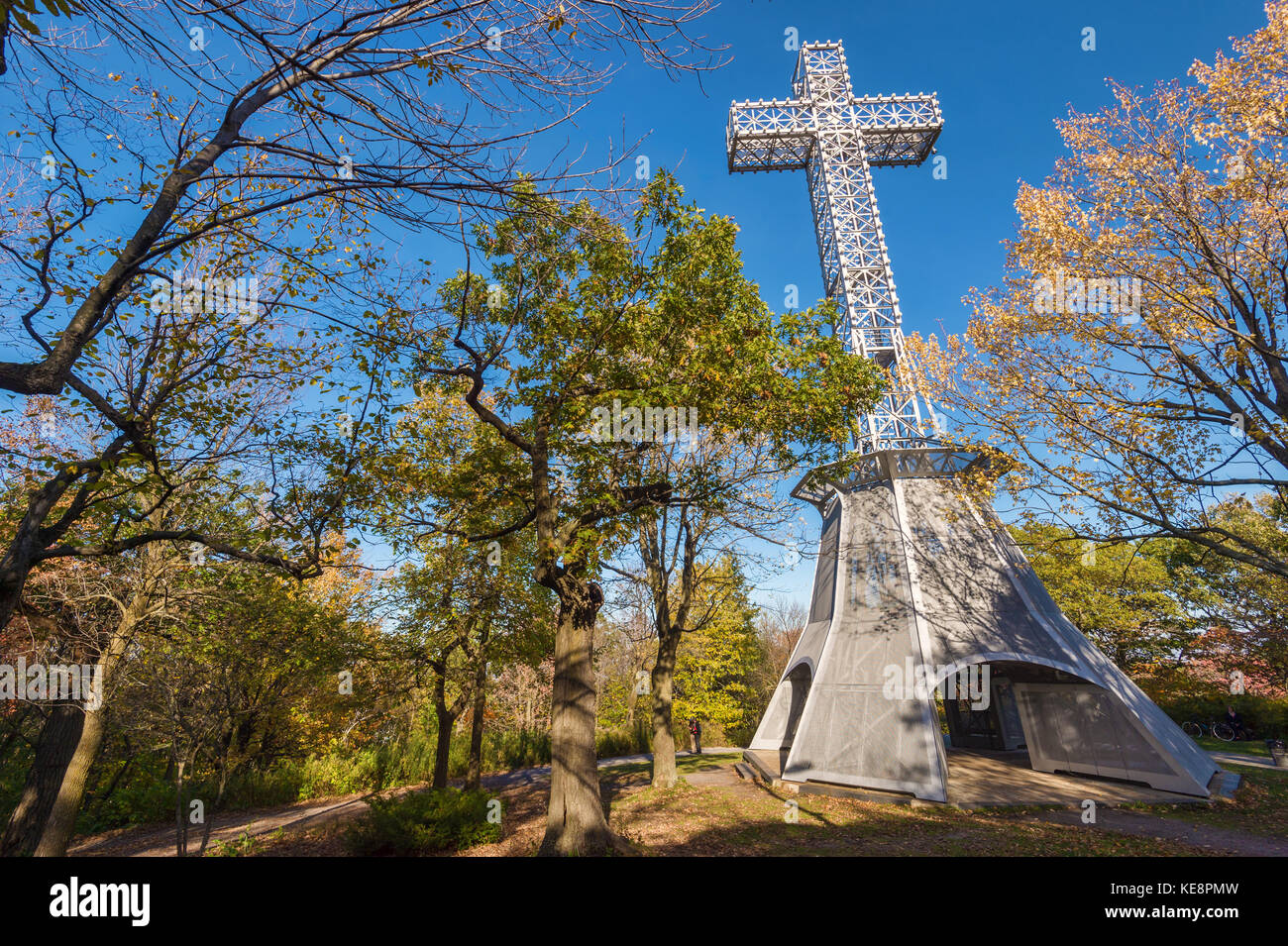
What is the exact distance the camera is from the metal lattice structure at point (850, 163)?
67.4ft

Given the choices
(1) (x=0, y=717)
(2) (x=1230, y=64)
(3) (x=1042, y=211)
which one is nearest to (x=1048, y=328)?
(3) (x=1042, y=211)

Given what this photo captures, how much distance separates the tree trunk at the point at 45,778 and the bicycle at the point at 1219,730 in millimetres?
36919

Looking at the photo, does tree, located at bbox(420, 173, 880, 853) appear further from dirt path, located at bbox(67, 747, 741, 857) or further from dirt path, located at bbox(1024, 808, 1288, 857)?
dirt path, located at bbox(1024, 808, 1288, 857)

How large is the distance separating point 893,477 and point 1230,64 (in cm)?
1258

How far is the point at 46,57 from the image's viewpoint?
3.88 meters

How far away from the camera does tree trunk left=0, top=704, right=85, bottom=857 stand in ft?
34.9

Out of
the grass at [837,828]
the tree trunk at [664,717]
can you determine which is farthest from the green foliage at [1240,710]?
the tree trunk at [664,717]

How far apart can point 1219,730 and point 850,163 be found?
30521mm

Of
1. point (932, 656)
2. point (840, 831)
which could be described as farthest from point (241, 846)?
point (932, 656)

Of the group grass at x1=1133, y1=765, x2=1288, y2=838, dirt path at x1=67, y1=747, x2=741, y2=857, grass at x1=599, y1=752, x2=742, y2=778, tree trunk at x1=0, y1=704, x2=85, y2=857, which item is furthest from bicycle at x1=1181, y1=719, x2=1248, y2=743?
tree trunk at x1=0, y1=704, x2=85, y2=857

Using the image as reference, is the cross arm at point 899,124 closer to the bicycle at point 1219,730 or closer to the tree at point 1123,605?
the tree at point 1123,605

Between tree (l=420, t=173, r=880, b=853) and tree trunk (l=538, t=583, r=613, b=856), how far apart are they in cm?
2

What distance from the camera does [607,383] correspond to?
29.9 feet

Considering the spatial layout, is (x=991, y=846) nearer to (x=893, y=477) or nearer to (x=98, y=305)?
(x=893, y=477)
